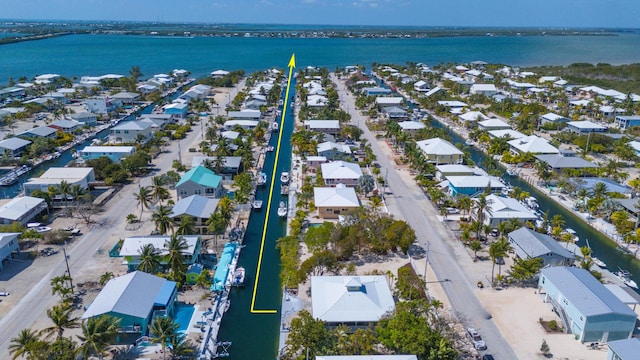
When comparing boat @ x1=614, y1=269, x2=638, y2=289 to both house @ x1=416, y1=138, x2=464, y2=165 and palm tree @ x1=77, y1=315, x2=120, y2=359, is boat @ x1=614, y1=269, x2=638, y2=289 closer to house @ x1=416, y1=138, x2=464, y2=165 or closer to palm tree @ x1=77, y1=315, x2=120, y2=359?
house @ x1=416, y1=138, x2=464, y2=165

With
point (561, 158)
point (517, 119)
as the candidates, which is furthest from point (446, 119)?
point (561, 158)

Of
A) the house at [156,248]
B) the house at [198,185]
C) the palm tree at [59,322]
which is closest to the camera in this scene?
the palm tree at [59,322]

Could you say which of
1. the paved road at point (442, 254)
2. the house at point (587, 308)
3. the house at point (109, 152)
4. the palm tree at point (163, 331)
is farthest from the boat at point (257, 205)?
the house at point (587, 308)

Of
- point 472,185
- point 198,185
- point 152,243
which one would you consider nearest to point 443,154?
point 472,185

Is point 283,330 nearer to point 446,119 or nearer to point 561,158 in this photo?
point 561,158

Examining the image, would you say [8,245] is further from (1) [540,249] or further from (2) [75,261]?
(1) [540,249]

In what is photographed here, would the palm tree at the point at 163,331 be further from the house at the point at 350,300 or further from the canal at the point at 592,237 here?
the canal at the point at 592,237
